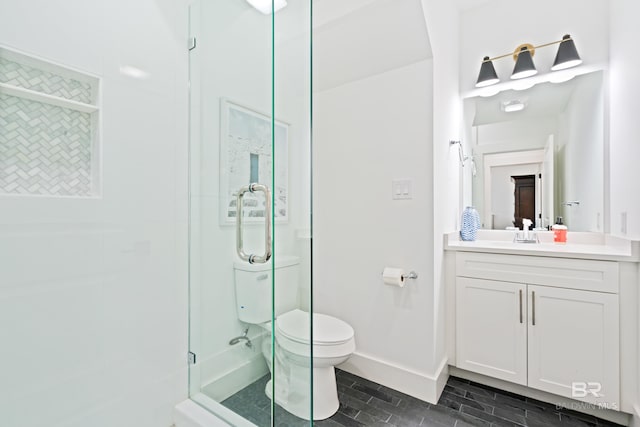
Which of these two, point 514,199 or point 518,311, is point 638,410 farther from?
point 514,199

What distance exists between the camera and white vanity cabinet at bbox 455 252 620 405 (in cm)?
149

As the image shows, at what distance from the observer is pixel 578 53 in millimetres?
1950

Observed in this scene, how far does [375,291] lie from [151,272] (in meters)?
1.30

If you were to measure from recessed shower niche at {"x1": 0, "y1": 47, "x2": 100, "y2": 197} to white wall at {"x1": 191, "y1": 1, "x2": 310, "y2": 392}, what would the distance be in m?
0.44

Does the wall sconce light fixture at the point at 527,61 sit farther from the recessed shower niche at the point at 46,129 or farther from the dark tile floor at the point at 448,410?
the recessed shower niche at the point at 46,129

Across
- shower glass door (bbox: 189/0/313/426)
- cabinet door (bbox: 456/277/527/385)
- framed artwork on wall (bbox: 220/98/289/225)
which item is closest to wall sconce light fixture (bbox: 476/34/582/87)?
cabinet door (bbox: 456/277/527/385)

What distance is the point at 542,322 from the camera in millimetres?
1638

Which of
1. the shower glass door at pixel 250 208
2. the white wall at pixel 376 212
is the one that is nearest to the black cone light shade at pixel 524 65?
the white wall at pixel 376 212

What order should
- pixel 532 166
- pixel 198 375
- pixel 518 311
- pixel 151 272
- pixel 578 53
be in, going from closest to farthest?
pixel 151 272
pixel 198 375
pixel 518 311
pixel 578 53
pixel 532 166

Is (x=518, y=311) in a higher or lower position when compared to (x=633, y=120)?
lower

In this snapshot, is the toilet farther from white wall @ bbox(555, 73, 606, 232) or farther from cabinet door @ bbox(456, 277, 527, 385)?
white wall @ bbox(555, 73, 606, 232)

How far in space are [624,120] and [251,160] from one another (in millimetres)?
2006

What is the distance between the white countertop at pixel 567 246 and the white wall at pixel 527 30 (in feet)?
3.71

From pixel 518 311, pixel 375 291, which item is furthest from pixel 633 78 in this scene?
pixel 375 291
